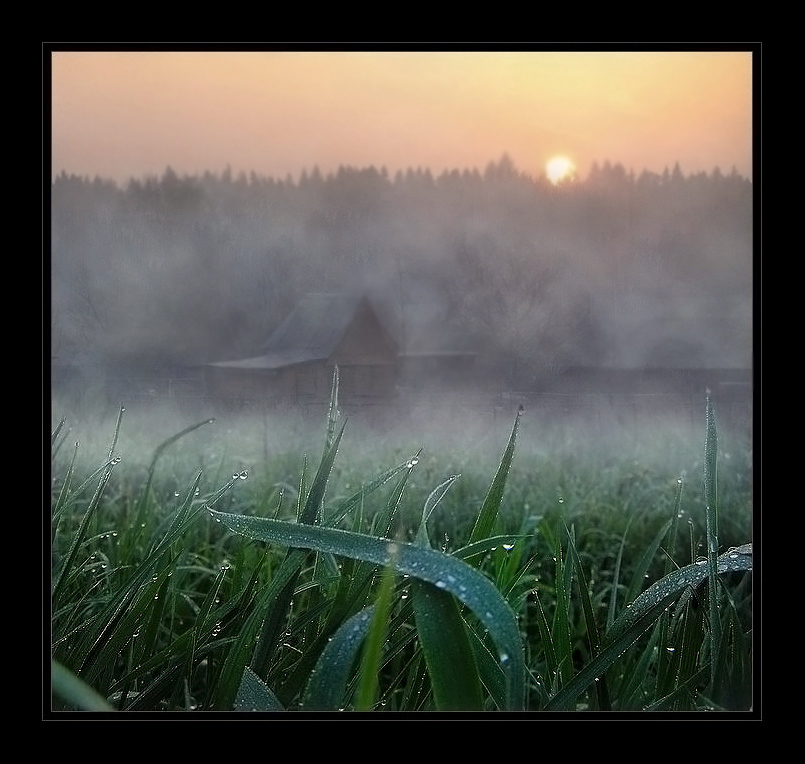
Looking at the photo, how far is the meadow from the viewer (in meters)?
1.01

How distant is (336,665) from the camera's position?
979 mm

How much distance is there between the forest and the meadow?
0.37 feet

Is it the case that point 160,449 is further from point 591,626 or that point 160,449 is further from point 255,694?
point 591,626

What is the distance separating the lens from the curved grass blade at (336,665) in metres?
0.98

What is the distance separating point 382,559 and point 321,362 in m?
0.28

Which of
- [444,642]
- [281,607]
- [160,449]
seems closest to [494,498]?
[444,642]

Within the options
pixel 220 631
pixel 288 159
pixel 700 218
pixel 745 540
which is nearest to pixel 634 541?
pixel 745 540

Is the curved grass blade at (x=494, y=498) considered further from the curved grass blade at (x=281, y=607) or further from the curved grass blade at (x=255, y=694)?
the curved grass blade at (x=255, y=694)

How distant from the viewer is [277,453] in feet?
3.50

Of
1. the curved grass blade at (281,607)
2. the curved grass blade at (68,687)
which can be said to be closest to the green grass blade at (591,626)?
the curved grass blade at (281,607)

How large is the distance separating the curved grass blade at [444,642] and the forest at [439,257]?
0.32m
